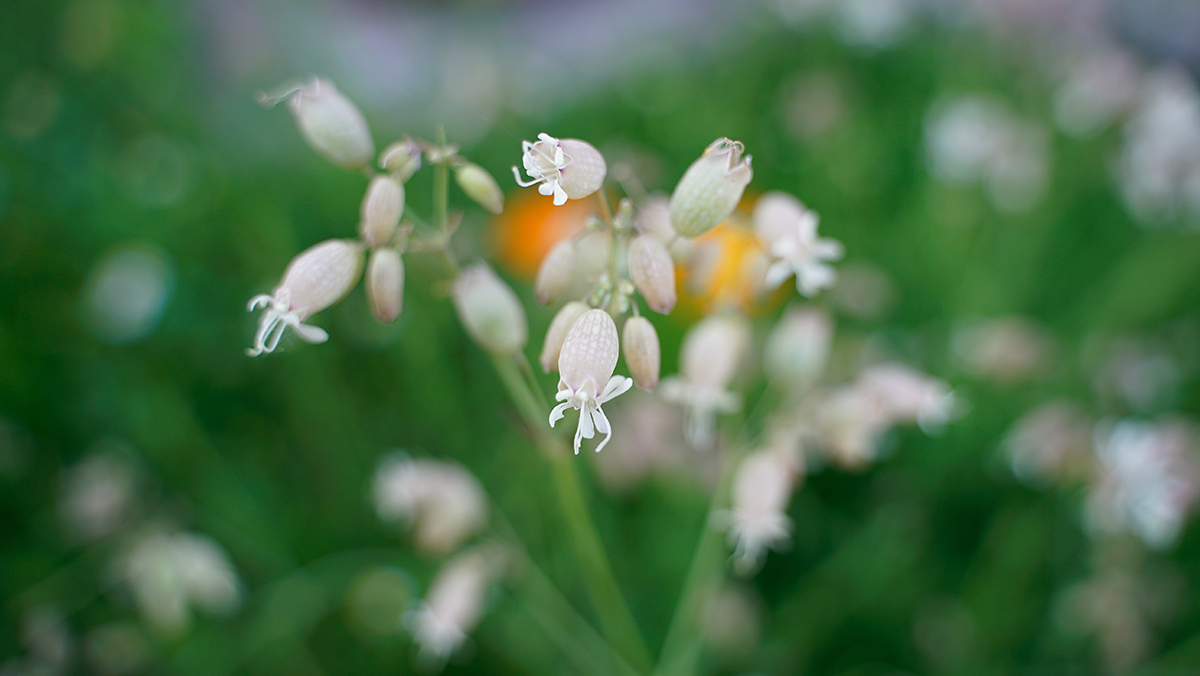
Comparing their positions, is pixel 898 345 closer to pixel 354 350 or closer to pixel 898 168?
pixel 898 168

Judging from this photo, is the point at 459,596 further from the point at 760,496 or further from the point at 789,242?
the point at 789,242

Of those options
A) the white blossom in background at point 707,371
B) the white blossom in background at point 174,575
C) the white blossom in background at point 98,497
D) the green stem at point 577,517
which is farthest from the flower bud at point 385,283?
the white blossom in background at point 98,497

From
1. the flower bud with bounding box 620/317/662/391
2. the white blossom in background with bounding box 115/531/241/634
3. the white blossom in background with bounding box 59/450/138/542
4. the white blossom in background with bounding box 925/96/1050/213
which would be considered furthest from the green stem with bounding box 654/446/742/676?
the white blossom in background with bounding box 925/96/1050/213

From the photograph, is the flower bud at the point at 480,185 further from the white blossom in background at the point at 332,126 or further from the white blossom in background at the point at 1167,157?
the white blossom in background at the point at 1167,157

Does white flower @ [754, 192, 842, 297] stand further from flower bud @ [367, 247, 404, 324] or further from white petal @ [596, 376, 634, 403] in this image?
flower bud @ [367, 247, 404, 324]

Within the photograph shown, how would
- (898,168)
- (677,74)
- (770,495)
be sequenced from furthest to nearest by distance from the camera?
(677,74) < (898,168) < (770,495)

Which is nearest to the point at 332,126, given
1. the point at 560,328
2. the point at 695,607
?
the point at 560,328

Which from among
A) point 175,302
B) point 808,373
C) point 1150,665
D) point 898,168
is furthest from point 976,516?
point 175,302
